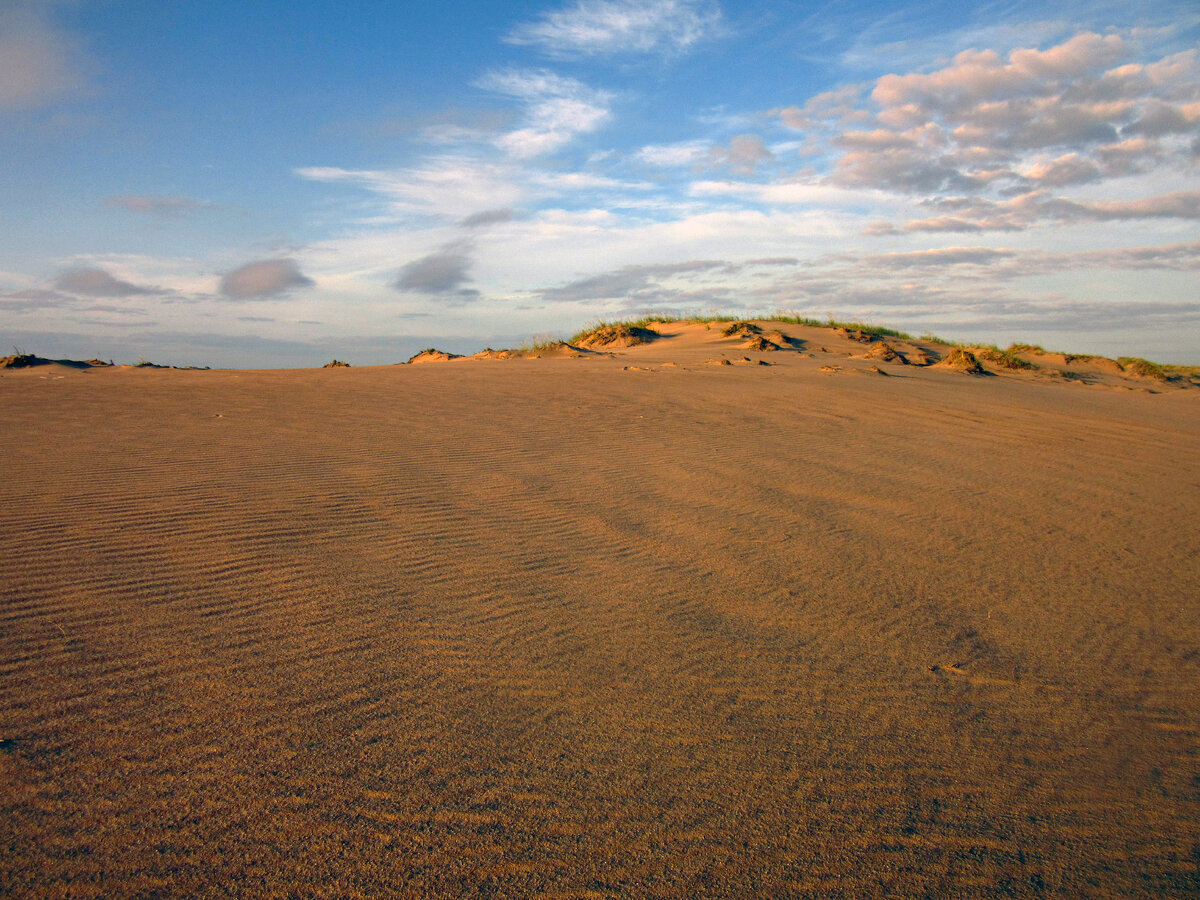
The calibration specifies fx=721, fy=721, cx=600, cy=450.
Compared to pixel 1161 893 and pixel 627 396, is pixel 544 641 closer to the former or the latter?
pixel 1161 893

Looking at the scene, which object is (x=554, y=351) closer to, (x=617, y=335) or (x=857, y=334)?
(x=617, y=335)

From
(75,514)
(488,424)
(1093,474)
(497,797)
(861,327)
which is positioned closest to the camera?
(497,797)

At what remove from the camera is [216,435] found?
7.12 meters

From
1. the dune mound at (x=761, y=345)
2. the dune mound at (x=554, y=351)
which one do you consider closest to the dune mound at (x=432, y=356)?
the dune mound at (x=554, y=351)

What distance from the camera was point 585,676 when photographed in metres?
2.86

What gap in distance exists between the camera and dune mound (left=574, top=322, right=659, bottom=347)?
1947cm

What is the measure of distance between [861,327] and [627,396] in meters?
12.9

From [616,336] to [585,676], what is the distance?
684 inches

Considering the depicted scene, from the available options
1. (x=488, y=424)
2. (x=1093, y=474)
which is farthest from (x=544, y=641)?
(x=1093, y=474)

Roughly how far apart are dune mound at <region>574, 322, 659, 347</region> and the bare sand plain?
42.9 ft

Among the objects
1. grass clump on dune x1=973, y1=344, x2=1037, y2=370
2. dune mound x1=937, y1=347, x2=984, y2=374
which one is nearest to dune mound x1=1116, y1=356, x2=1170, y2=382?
grass clump on dune x1=973, y1=344, x2=1037, y2=370

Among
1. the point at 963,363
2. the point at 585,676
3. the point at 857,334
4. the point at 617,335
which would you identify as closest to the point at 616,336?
the point at 617,335

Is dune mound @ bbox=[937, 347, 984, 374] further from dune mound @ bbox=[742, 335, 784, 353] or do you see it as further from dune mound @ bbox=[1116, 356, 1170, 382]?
dune mound @ bbox=[1116, 356, 1170, 382]

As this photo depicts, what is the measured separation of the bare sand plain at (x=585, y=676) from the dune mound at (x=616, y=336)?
13.1 meters
